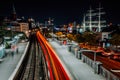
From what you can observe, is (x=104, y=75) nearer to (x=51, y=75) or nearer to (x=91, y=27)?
(x=51, y=75)

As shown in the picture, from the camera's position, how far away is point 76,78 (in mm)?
28062

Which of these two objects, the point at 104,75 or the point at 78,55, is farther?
the point at 78,55

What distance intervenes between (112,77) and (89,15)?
349 ft

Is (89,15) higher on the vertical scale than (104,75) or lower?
higher

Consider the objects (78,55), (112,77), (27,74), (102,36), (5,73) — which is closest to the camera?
(112,77)

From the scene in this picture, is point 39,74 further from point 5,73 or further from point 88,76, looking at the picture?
point 88,76

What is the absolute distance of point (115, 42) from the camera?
68.5 metres

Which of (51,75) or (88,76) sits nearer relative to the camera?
(88,76)

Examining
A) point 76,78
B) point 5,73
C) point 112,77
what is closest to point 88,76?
point 76,78

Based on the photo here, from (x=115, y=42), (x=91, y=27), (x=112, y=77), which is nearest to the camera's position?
(x=112, y=77)

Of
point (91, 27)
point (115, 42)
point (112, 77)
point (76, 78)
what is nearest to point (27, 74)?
point (76, 78)

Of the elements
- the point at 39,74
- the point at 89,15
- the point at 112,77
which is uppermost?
the point at 89,15

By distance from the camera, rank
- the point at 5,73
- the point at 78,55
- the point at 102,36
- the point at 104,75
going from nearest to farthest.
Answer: the point at 104,75 → the point at 5,73 → the point at 78,55 → the point at 102,36

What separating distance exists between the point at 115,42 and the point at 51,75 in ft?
122
